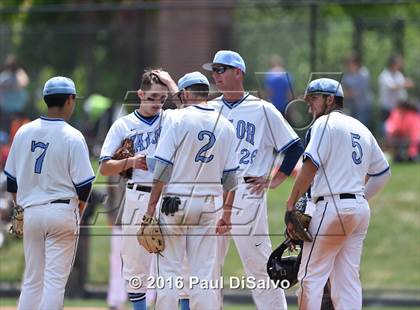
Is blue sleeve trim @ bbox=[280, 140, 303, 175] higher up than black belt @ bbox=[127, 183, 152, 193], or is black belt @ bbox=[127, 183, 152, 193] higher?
blue sleeve trim @ bbox=[280, 140, 303, 175]

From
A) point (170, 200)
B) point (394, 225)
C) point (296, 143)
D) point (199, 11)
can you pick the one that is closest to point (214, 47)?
point (199, 11)

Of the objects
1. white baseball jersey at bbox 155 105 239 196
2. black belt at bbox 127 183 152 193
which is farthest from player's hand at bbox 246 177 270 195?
black belt at bbox 127 183 152 193

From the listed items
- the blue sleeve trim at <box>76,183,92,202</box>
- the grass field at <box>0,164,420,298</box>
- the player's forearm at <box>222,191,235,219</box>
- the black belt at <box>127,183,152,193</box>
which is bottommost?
the grass field at <box>0,164,420,298</box>

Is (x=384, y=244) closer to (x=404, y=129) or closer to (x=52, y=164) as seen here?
(x=404, y=129)

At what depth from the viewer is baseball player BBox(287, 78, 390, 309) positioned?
9.94m

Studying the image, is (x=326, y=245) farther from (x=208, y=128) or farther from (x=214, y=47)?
(x=214, y=47)

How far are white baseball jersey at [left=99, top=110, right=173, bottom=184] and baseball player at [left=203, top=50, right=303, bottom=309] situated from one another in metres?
0.59

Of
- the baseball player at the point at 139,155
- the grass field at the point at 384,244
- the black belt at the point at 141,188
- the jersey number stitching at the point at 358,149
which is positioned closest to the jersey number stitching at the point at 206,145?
the baseball player at the point at 139,155

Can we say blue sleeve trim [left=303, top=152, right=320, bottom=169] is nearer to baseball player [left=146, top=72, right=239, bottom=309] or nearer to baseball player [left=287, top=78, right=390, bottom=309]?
baseball player [left=287, top=78, right=390, bottom=309]

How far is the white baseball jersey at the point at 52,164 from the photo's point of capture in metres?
9.97

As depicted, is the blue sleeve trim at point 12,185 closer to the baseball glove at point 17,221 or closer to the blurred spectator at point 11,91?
the baseball glove at point 17,221

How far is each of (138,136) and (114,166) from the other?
385 millimetres

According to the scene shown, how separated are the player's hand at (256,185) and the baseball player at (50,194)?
1641mm

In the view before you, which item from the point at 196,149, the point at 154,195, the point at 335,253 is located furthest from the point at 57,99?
the point at 335,253
